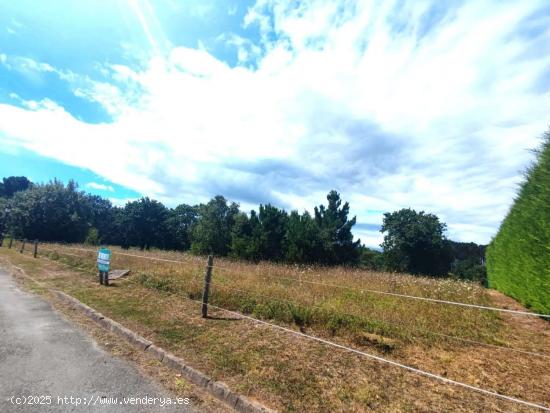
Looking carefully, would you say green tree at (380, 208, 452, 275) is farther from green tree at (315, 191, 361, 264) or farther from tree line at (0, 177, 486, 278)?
green tree at (315, 191, 361, 264)

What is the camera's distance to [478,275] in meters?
40.3

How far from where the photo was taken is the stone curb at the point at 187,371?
131 inches

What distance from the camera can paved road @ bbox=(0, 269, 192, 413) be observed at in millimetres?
3237

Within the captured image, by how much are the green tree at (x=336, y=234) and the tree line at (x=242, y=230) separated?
0.11m

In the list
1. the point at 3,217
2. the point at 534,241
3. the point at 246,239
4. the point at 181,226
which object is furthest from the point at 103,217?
the point at 534,241

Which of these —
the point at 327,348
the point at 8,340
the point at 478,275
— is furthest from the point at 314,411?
the point at 478,275

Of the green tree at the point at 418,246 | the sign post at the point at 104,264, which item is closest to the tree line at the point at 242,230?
the green tree at the point at 418,246

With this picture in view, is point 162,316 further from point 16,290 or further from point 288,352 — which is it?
point 16,290

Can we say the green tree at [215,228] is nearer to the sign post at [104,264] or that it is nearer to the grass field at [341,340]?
the sign post at [104,264]

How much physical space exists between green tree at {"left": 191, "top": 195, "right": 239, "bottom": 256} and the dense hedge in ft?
132

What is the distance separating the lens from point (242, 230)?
1746 inches

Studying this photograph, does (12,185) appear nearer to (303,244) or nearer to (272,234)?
(272,234)

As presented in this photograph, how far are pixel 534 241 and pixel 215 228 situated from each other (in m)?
48.7

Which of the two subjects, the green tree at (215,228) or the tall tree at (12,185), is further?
the tall tree at (12,185)
